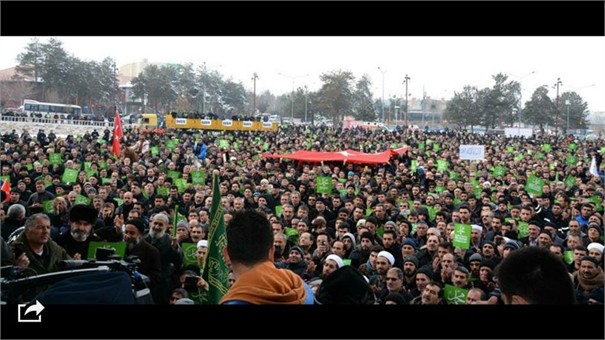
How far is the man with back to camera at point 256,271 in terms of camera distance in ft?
8.45

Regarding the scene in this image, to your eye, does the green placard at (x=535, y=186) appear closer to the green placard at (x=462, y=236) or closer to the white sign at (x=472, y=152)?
the green placard at (x=462, y=236)

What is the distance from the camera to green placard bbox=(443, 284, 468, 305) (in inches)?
210

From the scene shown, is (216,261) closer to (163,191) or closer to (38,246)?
(38,246)

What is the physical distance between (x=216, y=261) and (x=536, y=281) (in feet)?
6.93

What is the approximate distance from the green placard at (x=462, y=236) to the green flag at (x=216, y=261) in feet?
13.8

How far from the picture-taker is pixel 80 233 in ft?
19.9

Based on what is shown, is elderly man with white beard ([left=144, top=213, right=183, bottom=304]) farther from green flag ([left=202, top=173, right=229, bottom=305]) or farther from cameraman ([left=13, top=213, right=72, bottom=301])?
green flag ([left=202, top=173, right=229, bottom=305])

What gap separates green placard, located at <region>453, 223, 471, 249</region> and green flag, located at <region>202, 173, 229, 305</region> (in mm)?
4203

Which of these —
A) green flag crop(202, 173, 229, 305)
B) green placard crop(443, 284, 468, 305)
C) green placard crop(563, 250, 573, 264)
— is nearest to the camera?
green flag crop(202, 173, 229, 305)

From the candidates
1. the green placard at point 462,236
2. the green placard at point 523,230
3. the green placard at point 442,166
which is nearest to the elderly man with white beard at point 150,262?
the green placard at point 462,236

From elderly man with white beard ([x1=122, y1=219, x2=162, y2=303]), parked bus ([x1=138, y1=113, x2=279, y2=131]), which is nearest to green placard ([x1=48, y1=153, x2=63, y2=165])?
elderly man with white beard ([x1=122, y1=219, x2=162, y2=303])

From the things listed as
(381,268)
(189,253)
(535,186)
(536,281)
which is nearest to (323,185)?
(535,186)

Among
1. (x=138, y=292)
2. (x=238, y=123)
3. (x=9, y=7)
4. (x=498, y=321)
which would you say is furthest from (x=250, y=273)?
(x=238, y=123)

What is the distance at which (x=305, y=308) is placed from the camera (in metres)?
2.64
